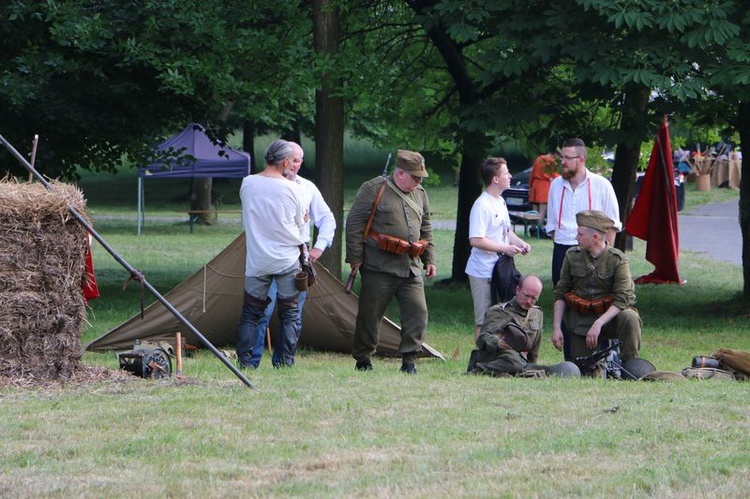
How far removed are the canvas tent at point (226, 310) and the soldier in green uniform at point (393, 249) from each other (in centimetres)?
169

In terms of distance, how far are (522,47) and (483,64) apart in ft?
2.30

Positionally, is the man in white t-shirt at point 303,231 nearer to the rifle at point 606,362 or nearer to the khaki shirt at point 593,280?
the khaki shirt at point 593,280

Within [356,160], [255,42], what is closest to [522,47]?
[255,42]

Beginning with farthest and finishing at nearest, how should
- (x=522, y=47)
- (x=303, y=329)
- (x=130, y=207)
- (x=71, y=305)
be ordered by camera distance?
(x=130, y=207) < (x=522, y=47) < (x=303, y=329) < (x=71, y=305)

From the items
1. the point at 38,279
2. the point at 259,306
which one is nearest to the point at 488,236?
the point at 259,306

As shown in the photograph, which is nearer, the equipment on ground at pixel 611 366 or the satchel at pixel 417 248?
the equipment on ground at pixel 611 366

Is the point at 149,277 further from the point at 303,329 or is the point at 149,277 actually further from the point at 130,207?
the point at 130,207

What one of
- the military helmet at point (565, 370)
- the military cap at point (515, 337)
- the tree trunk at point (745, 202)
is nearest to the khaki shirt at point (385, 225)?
the military cap at point (515, 337)

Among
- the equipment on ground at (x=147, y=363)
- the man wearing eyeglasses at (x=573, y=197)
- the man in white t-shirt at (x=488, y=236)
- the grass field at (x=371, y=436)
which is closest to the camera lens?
the grass field at (x=371, y=436)

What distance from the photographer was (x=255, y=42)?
14977 mm

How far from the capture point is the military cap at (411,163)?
31.4 feet

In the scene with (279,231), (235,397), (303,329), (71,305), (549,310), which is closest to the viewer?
(235,397)

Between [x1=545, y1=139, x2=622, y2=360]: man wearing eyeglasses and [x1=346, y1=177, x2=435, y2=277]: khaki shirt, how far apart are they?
137cm

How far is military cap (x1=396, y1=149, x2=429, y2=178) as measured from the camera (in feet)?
31.4
